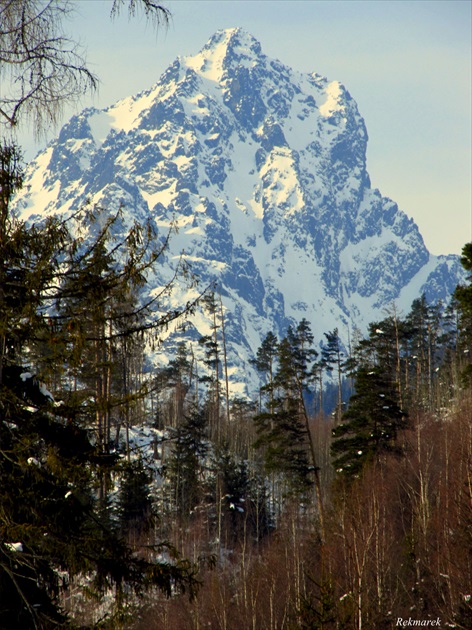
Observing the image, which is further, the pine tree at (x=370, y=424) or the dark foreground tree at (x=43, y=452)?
the pine tree at (x=370, y=424)

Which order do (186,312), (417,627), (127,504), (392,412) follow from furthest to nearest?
1. (127,504)
2. (392,412)
3. (417,627)
4. (186,312)

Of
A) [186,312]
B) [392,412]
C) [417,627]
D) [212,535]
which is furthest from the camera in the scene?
[212,535]

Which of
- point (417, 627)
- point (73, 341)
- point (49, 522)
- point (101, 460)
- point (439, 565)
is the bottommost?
point (417, 627)

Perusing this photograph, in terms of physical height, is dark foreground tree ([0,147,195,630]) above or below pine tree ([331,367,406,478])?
below

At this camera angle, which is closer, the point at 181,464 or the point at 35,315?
the point at 35,315

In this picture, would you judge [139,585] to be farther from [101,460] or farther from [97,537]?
[101,460]

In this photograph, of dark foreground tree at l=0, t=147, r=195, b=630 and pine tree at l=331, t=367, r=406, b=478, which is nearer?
dark foreground tree at l=0, t=147, r=195, b=630

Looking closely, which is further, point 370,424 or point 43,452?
point 370,424

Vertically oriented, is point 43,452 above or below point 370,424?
below

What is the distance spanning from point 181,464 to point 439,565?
27335 mm

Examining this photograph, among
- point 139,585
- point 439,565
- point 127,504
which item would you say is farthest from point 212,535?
point 139,585

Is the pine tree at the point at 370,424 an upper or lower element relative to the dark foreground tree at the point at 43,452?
upper

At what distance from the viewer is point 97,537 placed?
8.05m

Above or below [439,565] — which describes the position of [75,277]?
above
